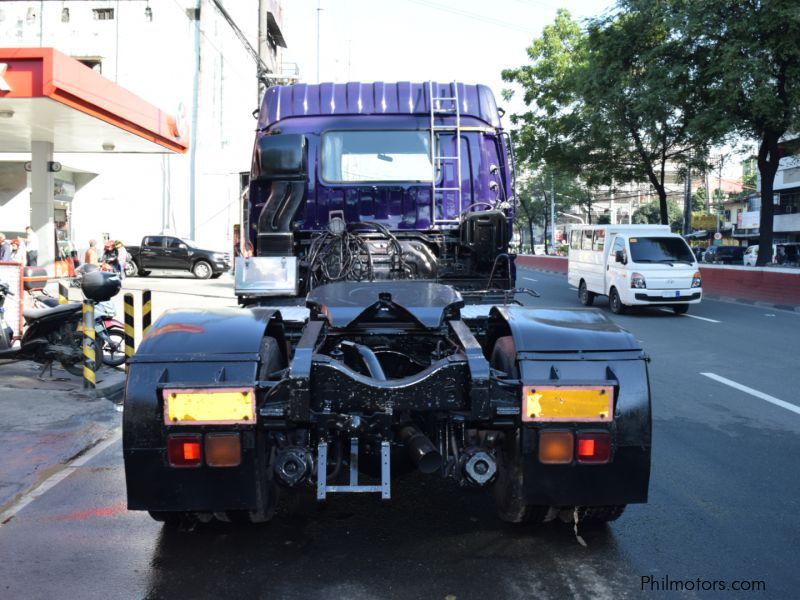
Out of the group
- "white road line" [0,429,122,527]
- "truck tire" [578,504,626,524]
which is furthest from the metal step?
"white road line" [0,429,122,527]

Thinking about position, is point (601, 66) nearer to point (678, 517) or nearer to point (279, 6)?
point (678, 517)

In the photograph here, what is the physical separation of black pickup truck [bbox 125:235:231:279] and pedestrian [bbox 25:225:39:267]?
29.1 ft

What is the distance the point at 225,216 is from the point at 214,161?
2860 mm

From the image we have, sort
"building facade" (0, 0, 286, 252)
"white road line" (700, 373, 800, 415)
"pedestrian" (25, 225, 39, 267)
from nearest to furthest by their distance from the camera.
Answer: "white road line" (700, 373, 800, 415), "pedestrian" (25, 225, 39, 267), "building facade" (0, 0, 286, 252)

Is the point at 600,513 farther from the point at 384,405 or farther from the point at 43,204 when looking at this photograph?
the point at 43,204

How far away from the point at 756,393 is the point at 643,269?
8.84 m

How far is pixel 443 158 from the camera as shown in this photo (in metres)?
6.84

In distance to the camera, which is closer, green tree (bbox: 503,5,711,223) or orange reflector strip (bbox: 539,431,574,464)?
orange reflector strip (bbox: 539,431,574,464)

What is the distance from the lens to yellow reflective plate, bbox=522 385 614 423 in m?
3.41

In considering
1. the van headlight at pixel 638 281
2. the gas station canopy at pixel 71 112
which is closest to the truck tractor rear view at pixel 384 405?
the van headlight at pixel 638 281

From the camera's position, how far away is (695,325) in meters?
14.9

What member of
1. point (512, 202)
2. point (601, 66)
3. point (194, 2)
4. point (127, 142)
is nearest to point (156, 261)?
point (127, 142)

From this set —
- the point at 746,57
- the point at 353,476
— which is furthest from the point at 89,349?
the point at 746,57

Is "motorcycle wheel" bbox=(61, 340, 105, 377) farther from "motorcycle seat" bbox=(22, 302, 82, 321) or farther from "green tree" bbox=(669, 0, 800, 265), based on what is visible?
"green tree" bbox=(669, 0, 800, 265)
